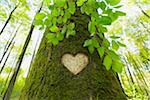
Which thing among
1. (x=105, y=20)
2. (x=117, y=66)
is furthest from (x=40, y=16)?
(x=117, y=66)

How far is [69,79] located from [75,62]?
0.11 meters

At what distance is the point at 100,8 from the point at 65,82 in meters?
0.57

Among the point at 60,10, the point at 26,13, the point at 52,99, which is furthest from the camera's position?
the point at 26,13

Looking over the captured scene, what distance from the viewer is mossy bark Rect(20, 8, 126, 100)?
47.8 inches

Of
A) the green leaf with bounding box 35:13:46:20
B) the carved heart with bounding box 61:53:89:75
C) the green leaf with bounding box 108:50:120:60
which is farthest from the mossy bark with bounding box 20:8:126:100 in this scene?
the green leaf with bounding box 108:50:120:60

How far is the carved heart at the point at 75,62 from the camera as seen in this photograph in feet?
3.99

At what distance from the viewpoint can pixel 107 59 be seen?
70 cm

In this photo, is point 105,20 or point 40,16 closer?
point 105,20

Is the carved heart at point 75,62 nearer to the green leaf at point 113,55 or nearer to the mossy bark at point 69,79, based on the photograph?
the mossy bark at point 69,79

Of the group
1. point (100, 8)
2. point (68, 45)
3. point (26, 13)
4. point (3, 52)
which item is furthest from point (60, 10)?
point (3, 52)

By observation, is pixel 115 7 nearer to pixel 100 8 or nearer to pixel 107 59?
pixel 100 8

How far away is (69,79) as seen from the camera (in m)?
1.25

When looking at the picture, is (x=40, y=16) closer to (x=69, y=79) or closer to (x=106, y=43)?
(x=106, y=43)

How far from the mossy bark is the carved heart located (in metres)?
0.02
